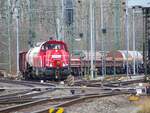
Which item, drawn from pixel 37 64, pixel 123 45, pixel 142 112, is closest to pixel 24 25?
pixel 123 45

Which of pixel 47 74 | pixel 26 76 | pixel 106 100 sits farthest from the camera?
pixel 26 76

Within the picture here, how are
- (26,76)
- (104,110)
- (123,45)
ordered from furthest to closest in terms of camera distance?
(123,45) < (26,76) < (104,110)

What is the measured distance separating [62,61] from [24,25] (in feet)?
110

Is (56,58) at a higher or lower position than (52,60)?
higher

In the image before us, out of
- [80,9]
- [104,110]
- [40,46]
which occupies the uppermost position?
[80,9]

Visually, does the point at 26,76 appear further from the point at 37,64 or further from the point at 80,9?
the point at 80,9

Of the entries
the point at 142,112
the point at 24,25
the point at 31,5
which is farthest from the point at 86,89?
the point at 24,25

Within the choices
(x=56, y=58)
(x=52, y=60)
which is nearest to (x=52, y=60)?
(x=52, y=60)

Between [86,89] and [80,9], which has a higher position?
[80,9]

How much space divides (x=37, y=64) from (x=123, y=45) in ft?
128

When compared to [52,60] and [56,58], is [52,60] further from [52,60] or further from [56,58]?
[56,58]

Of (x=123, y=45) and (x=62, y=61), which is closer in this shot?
(x=62, y=61)

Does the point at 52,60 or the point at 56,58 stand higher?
the point at 56,58

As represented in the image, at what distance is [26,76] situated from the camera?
41.9m
